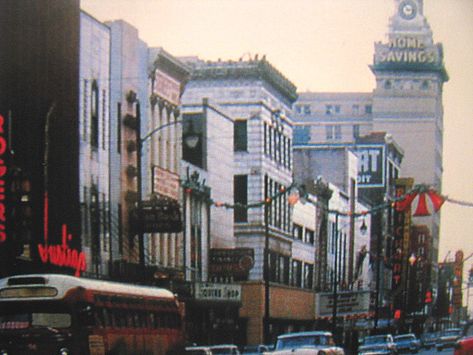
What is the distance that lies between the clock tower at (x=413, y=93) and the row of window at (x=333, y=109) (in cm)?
153

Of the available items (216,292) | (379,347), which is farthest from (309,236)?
(379,347)

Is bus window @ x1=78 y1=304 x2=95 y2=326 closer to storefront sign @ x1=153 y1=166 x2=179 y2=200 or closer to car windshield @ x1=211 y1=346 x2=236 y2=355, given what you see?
car windshield @ x1=211 y1=346 x2=236 y2=355

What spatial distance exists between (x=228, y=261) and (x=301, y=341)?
25264 millimetres

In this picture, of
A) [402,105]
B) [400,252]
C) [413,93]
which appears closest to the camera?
[400,252]

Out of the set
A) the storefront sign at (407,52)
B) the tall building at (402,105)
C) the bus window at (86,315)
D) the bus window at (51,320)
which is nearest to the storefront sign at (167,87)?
the bus window at (86,315)

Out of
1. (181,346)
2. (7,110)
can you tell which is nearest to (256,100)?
(7,110)

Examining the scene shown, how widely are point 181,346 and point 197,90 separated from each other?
113ft

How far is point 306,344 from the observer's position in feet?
117

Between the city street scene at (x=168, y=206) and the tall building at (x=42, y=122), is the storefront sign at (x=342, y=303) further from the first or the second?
the tall building at (x=42, y=122)

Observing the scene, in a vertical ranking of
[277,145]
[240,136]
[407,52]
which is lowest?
[277,145]

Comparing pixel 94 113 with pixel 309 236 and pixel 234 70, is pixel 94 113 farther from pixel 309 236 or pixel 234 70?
pixel 309 236

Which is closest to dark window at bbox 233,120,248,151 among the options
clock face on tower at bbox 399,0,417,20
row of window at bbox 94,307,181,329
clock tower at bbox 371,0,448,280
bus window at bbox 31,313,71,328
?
row of window at bbox 94,307,181,329

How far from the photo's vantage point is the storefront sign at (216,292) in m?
56.5

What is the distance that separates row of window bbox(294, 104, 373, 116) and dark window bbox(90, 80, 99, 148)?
3733 inches
